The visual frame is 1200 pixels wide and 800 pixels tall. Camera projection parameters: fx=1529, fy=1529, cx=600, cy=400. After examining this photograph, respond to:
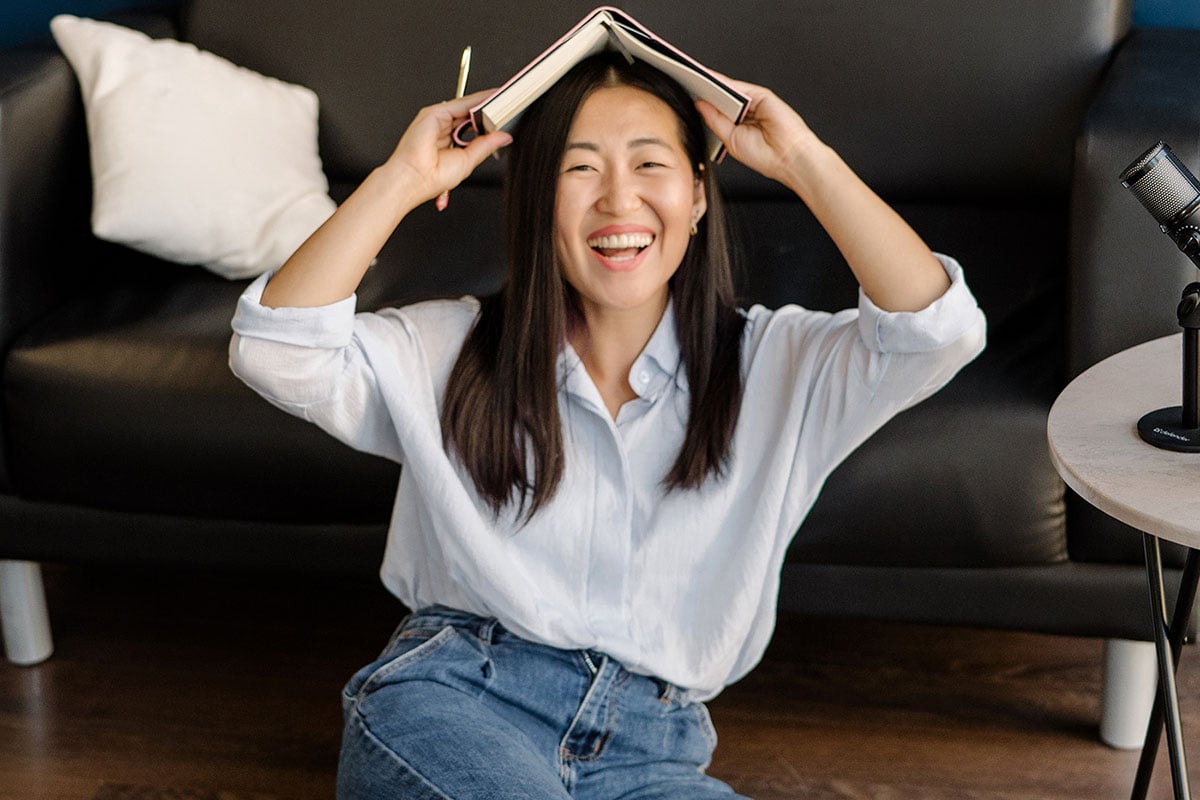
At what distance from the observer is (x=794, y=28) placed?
2182 millimetres

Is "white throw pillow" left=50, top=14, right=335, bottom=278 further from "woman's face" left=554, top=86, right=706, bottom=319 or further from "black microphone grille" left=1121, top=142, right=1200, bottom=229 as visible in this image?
"black microphone grille" left=1121, top=142, right=1200, bottom=229

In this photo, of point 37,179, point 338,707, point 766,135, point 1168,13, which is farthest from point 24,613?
point 1168,13

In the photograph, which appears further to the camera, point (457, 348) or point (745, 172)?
point (745, 172)

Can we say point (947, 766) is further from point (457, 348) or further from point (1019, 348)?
point (457, 348)

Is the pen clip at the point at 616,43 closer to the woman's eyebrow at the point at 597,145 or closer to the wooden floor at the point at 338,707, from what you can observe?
the woman's eyebrow at the point at 597,145

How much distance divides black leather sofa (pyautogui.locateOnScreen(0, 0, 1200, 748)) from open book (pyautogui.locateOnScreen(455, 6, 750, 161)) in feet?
1.56

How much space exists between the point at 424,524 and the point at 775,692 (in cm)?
67

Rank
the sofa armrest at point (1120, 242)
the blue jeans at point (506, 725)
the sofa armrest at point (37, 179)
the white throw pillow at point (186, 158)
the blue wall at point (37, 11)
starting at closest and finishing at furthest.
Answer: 1. the blue jeans at point (506, 725)
2. the sofa armrest at point (1120, 242)
3. the sofa armrest at point (37, 179)
4. the white throw pillow at point (186, 158)
5. the blue wall at point (37, 11)

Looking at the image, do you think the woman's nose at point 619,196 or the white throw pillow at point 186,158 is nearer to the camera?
the woman's nose at point 619,196

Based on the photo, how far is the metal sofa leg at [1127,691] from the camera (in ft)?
5.83

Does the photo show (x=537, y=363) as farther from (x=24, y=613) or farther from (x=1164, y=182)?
(x=24, y=613)

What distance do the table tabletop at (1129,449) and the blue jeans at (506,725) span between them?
0.46 meters

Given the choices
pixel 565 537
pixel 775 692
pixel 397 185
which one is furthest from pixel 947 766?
pixel 397 185

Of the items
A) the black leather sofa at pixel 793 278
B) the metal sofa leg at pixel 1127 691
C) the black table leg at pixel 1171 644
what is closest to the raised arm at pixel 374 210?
the black leather sofa at pixel 793 278
